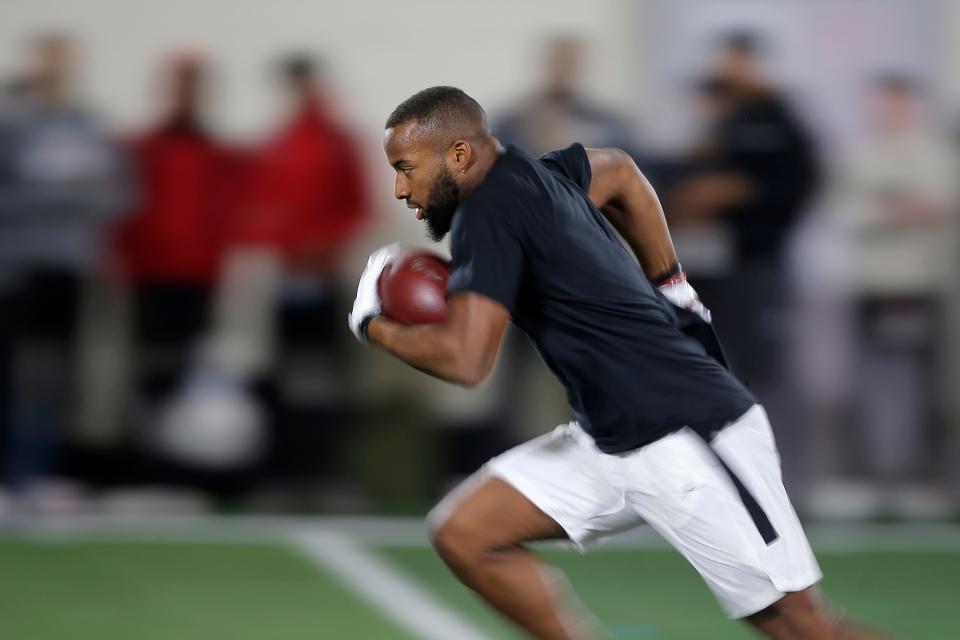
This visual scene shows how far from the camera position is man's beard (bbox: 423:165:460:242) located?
3.82 m

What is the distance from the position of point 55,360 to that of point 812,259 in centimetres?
412

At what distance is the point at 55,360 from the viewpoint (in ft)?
26.1

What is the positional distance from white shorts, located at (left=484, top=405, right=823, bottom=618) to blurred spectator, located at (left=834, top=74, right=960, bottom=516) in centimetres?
447

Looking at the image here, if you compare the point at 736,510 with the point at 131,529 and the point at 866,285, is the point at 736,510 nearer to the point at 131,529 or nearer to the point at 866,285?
the point at 131,529

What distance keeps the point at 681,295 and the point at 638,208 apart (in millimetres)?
253

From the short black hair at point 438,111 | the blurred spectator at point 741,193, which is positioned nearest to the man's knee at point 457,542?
the short black hair at point 438,111

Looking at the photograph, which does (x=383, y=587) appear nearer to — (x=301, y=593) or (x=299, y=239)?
(x=301, y=593)

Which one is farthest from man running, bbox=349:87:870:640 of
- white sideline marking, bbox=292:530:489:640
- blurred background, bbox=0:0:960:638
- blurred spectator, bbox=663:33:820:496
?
blurred spectator, bbox=663:33:820:496

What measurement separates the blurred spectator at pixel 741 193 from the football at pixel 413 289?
392 centimetres

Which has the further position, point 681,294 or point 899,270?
point 899,270

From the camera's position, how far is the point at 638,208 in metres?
4.31

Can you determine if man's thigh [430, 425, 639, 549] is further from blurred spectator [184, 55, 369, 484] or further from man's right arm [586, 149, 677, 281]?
blurred spectator [184, 55, 369, 484]

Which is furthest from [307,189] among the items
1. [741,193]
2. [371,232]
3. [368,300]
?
[368,300]

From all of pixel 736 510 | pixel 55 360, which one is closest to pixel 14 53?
pixel 55 360
